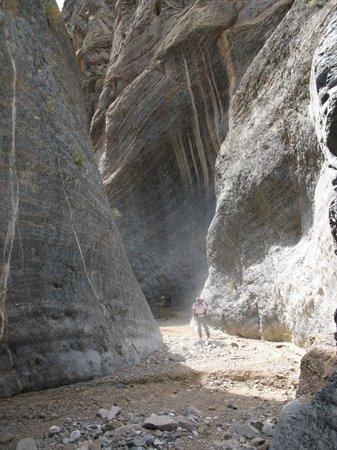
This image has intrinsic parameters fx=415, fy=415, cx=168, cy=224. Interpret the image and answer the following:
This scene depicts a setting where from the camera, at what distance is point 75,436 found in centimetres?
443

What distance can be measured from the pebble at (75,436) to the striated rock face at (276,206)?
15.2ft

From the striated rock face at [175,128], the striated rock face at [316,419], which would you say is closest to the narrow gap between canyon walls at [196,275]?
the striated rock face at [316,419]

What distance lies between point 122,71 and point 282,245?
17.2m

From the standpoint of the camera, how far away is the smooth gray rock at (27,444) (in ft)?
13.6

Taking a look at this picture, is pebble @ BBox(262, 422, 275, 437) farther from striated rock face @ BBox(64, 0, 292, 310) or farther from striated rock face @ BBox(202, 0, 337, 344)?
striated rock face @ BBox(64, 0, 292, 310)

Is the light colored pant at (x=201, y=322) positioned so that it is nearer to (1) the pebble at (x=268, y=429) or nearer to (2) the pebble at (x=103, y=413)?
(2) the pebble at (x=103, y=413)

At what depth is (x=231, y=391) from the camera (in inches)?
248

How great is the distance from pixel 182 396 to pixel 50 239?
10.7ft

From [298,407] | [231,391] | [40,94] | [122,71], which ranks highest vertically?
[122,71]

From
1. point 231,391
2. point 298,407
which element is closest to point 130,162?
point 231,391

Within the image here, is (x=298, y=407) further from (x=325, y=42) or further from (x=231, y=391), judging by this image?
(x=325, y=42)

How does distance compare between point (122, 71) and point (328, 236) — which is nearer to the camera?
point (328, 236)

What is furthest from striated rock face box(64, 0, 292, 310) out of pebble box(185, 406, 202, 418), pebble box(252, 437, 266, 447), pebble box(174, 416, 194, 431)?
pebble box(252, 437, 266, 447)

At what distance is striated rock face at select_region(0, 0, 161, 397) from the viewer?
6.08 meters
